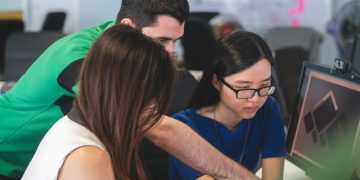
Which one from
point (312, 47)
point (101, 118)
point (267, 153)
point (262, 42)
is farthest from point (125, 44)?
point (312, 47)

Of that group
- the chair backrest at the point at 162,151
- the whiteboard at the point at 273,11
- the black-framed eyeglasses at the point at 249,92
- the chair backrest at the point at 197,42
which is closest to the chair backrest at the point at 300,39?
the whiteboard at the point at 273,11

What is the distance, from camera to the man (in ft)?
4.39

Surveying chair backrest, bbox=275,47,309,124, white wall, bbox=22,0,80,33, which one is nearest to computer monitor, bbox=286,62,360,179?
chair backrest, bbox=275,47,309,124

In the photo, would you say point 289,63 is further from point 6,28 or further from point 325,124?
point 6,28

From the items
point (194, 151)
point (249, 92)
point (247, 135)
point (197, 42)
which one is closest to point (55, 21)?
point (197, 42)

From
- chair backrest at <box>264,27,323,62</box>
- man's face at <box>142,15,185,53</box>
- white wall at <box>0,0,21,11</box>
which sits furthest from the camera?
white wall at <box>0,0,21,11</box>

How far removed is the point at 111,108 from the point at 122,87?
48 millimetres

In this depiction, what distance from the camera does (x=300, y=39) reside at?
176 inches

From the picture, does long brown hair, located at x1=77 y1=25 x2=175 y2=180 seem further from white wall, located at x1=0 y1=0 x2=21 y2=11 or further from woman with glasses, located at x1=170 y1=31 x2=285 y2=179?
white wall, located at x1=0 y1=0 x2=21 y2=11

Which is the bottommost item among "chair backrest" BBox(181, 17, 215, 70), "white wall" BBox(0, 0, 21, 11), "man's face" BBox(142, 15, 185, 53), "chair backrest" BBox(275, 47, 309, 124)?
"white wall" BBox(0, 0, 21, 11)

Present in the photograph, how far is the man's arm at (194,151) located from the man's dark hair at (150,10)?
0.30 meters

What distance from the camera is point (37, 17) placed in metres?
5.93

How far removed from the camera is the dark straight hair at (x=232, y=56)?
1.48 m

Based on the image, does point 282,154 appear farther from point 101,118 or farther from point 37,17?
point 37,17
